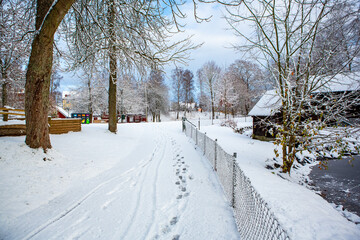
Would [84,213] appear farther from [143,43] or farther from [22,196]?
[143,43]

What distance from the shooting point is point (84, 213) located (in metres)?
2.71

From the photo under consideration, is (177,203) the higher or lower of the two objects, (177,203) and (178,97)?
the lower

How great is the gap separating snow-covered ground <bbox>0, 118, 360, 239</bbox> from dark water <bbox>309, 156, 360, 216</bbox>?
198cm

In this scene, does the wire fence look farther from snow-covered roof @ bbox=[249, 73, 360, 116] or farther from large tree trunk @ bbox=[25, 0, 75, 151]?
large tree trunk @ bbox=[25, 0, 75, 151]

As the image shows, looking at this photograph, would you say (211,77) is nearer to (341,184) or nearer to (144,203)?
(341,184)

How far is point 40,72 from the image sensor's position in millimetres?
4148

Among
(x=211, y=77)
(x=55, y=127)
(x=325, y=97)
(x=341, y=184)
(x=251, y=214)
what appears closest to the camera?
(x=251, y=214)

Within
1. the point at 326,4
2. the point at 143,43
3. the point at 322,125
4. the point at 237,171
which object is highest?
the point at 326,4

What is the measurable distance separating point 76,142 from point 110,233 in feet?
17.9

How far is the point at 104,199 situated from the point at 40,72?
3.69 meters

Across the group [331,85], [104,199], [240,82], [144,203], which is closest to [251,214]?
[144,203]

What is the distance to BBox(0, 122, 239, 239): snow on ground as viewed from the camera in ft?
7.64

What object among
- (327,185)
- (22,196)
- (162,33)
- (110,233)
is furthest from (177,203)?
(327,185)

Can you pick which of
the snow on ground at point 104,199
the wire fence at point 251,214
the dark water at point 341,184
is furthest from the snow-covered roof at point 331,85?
the snow on ground at point 104,199
